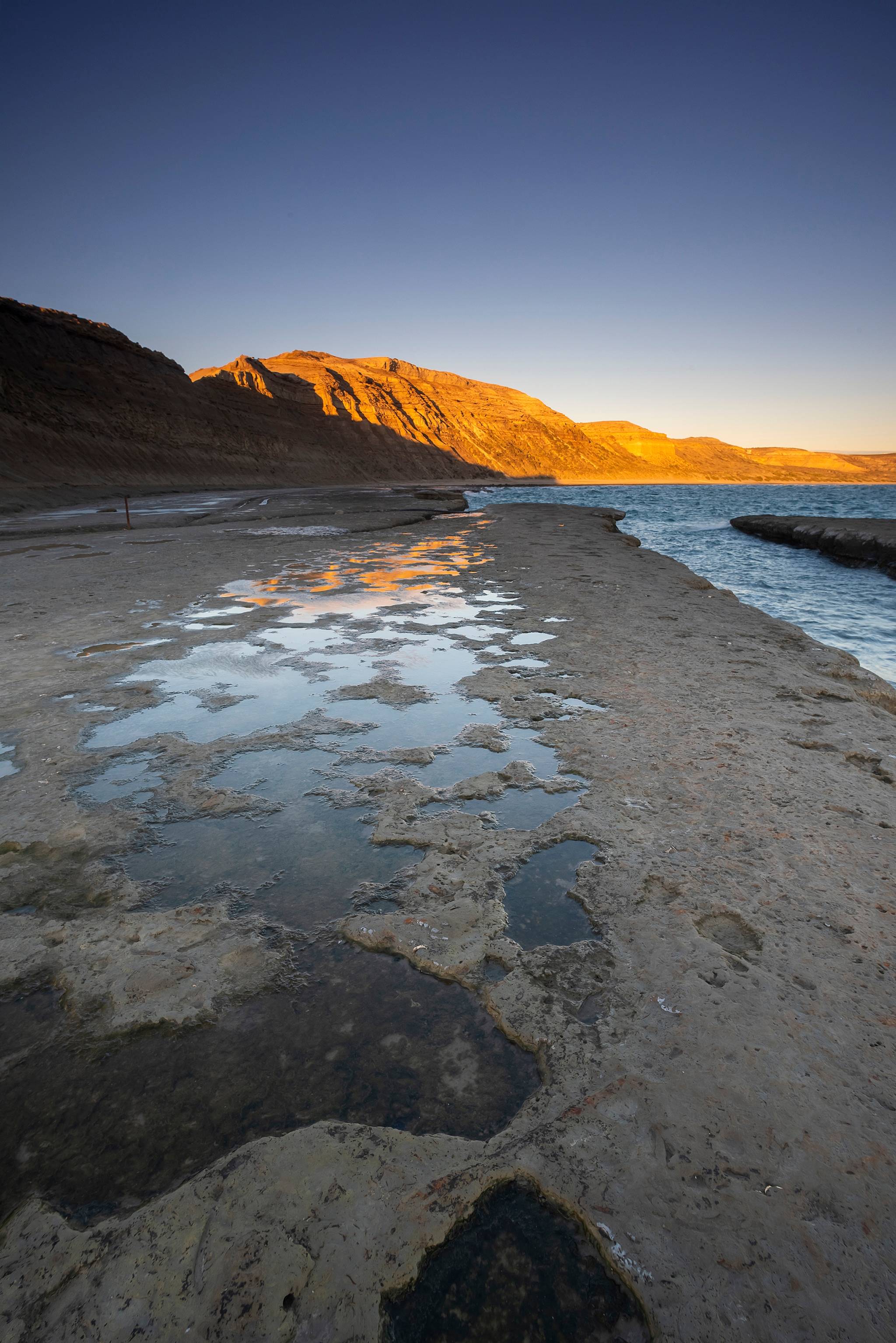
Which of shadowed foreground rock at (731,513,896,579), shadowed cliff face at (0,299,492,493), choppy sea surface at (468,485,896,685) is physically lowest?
choppy sea surface at (468,485,896,685)

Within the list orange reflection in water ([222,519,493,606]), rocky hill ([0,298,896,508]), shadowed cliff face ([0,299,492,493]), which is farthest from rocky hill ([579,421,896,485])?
orange reflection in water ([222,519,493,606])

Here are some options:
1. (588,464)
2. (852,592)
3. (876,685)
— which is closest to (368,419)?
(588,464)

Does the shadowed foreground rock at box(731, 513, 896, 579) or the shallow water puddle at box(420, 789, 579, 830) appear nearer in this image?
the shallow water puddle at box(420, 789, 579, 830)

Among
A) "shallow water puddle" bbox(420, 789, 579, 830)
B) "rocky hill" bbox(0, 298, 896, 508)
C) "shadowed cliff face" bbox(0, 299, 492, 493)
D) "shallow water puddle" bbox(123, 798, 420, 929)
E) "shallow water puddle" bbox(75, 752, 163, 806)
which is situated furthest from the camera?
"rocky hill" bbox(0, 298, 896, 508)

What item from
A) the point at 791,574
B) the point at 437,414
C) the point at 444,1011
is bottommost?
the point at 791,574

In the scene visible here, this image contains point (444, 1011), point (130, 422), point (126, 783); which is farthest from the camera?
point (130, 422)

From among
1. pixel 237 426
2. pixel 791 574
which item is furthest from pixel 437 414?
pixel 791 574

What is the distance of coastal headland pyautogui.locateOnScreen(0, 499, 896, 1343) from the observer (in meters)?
1.01

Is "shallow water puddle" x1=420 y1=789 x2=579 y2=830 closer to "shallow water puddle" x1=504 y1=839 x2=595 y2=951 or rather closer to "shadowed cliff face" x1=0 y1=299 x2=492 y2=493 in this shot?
"shallow water puddle" x1=504 y1=839 x2=595 y2=951

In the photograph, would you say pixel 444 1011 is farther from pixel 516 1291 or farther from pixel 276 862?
pixel 276 862

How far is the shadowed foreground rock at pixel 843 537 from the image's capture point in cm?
1235

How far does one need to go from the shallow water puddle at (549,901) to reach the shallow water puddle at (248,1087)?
0.28m

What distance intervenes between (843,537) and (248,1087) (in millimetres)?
15927

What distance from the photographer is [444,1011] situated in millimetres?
1536
